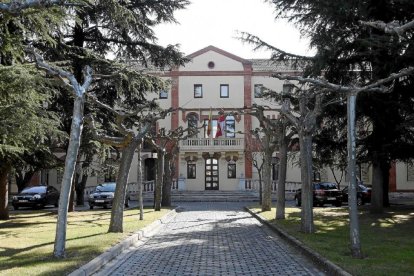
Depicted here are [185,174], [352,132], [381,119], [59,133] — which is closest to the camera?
[352,132]

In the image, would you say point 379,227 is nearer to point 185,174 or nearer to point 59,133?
point 59,133

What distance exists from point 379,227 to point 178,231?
6.96m

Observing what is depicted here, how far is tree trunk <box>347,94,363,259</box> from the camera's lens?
34.7 feet

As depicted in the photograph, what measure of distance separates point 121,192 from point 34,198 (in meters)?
17.9

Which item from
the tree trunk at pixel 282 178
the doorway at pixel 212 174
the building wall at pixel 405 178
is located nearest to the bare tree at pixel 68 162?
the tree trunk at pixel 282 178

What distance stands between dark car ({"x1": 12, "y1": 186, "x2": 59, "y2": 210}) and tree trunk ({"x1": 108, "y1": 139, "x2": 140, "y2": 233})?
57.9 ft

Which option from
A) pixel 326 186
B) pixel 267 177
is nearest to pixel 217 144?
pixel 326 186

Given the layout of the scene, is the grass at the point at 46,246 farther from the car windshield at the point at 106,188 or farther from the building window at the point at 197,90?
the building window at the point at 197,90

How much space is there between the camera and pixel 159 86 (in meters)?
22.0

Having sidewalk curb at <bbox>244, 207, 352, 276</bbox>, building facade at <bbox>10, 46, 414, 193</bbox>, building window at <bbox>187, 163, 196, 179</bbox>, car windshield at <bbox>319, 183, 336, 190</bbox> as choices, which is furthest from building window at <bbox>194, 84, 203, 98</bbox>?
sidewalk curb at <bbox>244, 207, 352, 276</bbox>

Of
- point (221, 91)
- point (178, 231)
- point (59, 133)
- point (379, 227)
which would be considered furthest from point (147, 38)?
point (221, 91)

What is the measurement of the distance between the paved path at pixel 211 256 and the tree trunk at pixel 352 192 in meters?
1.02

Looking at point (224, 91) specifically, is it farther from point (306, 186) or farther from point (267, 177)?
point (306, 186)

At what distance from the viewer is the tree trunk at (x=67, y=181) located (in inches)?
410
